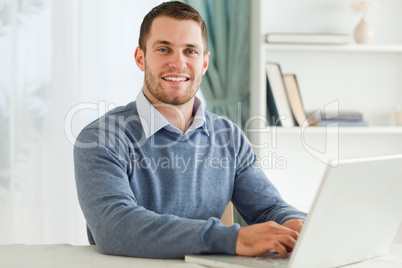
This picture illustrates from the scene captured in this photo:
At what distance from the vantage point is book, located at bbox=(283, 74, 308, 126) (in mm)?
2928

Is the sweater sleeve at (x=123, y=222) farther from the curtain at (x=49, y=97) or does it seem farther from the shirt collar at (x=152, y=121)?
the curtain at (x=49, y=97)

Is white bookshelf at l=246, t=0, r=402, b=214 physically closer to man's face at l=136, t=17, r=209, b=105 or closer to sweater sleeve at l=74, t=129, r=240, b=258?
man's face at l=136, t=17, r=209, b=105

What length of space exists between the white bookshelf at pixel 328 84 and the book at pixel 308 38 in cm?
9

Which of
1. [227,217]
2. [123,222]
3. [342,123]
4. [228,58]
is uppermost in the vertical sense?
[228,58]

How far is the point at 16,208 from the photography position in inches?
109

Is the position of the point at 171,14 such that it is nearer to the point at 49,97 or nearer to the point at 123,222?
the point at 123,222

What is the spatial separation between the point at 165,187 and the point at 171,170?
0.05 m

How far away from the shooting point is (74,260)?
4.00 ft

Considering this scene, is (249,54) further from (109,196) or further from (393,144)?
(109,196)

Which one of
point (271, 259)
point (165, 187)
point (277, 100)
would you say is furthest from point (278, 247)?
point (277, 100)

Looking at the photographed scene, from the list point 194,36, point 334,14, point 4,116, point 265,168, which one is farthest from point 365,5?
point 4,116

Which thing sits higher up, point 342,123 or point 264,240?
point 342,123

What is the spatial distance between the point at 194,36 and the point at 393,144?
5.90ft

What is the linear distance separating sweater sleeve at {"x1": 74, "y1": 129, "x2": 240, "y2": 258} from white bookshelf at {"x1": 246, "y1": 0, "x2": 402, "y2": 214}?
1570mm
